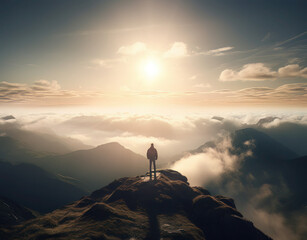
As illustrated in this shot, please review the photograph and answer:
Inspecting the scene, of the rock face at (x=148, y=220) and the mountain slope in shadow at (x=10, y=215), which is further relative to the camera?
the mountain slope in shadow at (x=10, y=215)

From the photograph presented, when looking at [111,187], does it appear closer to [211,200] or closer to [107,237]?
[211,200]

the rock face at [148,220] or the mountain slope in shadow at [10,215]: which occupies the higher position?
the rock face at [148,220]

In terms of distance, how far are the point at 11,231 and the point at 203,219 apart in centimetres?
4456

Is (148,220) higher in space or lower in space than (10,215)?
higher

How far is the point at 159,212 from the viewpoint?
1743 inches

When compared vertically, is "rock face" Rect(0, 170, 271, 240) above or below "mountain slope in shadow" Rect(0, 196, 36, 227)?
above

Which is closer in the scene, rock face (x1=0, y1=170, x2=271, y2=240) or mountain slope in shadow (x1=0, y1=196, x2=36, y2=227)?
rock face (x1=0, y1=170, x2=271, y2=240)

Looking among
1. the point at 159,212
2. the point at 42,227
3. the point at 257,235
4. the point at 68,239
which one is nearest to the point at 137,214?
the point at 159,212

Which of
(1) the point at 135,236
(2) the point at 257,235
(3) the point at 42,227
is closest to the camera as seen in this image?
(1) the point at 135,236

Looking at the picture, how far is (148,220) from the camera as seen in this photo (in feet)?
127

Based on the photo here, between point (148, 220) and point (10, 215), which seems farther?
point (10, 215)

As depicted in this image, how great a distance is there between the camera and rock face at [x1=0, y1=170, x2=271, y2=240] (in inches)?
1267

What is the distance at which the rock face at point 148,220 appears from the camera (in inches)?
1267

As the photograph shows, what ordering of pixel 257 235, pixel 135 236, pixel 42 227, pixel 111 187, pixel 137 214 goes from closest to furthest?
1. pixel 135 236
2. pixel 42 227
3. pixel 137 214
4. pixel 257 235
5. pixel 111 187
